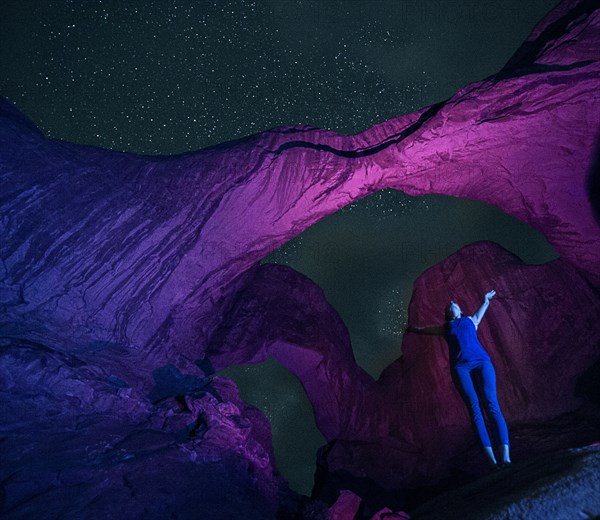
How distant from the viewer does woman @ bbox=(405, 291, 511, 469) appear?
473cm

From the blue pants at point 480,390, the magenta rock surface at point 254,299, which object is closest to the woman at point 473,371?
the blue pants at point 480,390

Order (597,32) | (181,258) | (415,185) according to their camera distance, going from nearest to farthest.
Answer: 1. (597,32)
2. (181,258)
3. (415,185)

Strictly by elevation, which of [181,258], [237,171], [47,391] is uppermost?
[237,171]

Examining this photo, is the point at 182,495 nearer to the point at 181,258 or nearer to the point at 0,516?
the point at 0,516

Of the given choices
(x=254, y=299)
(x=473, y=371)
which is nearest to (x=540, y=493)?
(x=473, y=371)

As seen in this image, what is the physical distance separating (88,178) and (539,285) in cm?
929

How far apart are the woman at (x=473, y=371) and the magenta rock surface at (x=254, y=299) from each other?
7.44 feet

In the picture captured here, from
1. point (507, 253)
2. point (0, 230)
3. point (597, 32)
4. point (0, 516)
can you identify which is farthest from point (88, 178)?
point (507, 253)

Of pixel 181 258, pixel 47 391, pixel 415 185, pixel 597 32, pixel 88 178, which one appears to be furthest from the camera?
pixel 415 185

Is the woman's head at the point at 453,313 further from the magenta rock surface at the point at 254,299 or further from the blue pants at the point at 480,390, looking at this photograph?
the magenta rock surface at the point at 254,299

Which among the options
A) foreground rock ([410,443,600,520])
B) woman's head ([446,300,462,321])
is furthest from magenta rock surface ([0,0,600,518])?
woman's head ([446,300,462,321])

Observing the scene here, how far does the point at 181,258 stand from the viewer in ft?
21.3

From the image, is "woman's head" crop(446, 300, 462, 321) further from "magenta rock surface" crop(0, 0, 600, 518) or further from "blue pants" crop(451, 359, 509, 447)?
"magenta rock surface" crop(0, 0, 600, 518)

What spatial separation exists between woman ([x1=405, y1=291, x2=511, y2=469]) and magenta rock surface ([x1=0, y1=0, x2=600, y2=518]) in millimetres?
2268
